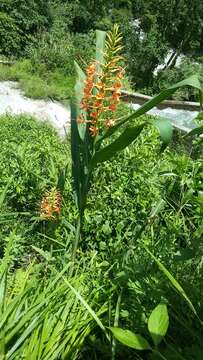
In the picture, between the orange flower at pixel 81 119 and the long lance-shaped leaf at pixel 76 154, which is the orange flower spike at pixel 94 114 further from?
the long lance-shaped leaf at pixel 76 154

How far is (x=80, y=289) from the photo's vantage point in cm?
229

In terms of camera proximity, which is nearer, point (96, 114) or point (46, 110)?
point (96, 114)

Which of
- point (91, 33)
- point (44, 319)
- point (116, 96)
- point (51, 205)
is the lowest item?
point (44, 319)

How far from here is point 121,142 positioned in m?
1.81

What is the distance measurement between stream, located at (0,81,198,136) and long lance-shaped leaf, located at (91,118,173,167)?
6.25m

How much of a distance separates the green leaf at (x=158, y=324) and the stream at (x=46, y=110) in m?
7.04

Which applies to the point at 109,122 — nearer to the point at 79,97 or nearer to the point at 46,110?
the point at 79,97

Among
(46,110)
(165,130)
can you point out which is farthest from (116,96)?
(46,110)

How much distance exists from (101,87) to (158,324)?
1.11m

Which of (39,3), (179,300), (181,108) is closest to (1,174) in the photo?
(179,300)

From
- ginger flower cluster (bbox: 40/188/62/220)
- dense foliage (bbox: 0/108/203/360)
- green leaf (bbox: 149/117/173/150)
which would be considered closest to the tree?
dense foliage (bbox: 0/108/203/360)

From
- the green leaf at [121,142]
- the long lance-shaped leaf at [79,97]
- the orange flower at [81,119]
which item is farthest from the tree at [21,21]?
the green leaf at [121,142]

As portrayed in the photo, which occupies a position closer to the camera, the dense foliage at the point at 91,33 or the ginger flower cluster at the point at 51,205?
the ginger flower cluster at the point at 51,205

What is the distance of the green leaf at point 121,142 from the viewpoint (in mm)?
1762
